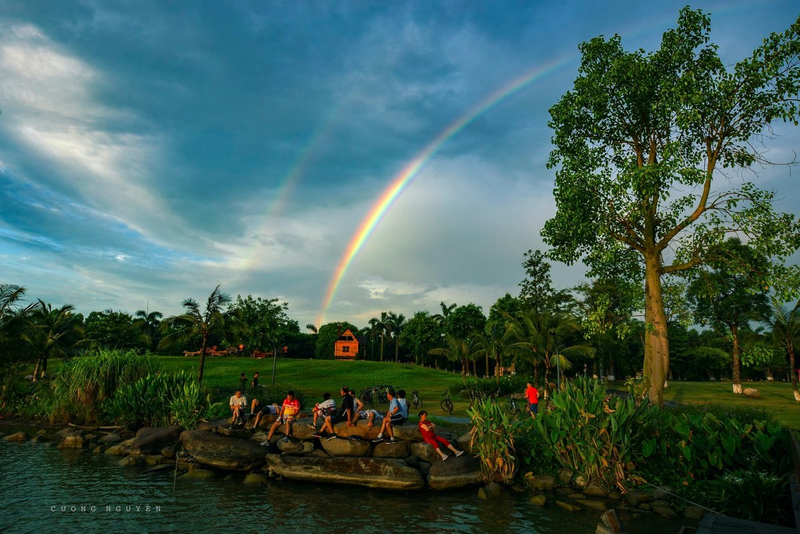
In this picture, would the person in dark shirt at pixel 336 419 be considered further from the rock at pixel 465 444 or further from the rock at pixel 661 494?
the rock at pixel 661 494

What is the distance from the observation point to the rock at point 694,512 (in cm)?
1316

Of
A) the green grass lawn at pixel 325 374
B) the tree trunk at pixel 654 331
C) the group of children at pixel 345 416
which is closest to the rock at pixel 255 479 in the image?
the group of children at pixel 345 416

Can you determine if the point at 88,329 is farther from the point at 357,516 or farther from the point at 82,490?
the point at 357,516

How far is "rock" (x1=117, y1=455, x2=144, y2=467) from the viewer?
18.8 m

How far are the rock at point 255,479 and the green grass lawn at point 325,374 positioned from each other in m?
27.9

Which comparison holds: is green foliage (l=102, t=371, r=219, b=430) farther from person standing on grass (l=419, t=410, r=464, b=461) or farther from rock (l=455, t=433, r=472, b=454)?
rock (l=455, t=433, r=472, b=454)

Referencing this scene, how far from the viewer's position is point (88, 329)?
2510 inches

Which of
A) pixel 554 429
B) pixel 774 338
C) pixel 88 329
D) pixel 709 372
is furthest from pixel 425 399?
pixel 709 372

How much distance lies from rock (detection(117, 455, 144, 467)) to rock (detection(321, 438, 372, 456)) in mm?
7871

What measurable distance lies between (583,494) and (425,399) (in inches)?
1028

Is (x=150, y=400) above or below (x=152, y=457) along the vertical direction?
above

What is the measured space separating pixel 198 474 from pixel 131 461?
3613 mm

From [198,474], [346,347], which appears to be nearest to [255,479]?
[198,474]

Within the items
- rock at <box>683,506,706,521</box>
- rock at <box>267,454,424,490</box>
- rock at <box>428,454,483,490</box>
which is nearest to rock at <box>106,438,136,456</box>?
rock at <box>267,454,424,490</box>
